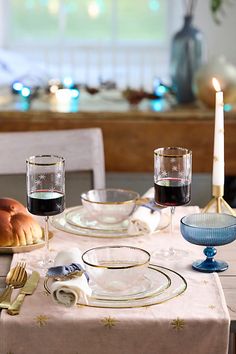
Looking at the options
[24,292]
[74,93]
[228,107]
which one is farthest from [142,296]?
[74,93]

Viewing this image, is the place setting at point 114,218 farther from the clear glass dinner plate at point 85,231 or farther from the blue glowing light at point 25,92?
the blue glowing light at point 25,92

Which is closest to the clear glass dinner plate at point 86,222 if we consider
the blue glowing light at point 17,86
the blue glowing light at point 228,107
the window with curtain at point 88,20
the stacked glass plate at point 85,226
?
the stacked glass plate at point 85,226

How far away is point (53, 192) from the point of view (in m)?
1.55

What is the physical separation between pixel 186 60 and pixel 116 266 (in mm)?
2052

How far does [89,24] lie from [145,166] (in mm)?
2597

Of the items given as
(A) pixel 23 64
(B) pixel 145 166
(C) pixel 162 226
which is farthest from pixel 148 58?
(C) pixel 162 226

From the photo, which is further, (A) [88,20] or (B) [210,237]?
(A) [88,20]

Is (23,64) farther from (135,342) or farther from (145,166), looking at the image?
(135,342)

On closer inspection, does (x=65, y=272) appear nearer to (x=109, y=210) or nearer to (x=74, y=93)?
(x=109, y=210)

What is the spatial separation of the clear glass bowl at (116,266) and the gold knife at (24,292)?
0.32ft

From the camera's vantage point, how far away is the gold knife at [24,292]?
128 centimetres

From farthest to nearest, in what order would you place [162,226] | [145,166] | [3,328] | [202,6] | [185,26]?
1. [202,6]
2. [185,26]
3. [145,166]
4. [162,226]
5. [3,328]

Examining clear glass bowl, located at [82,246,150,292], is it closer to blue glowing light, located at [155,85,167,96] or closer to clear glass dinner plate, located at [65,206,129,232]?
clear glass dinner plate, located at [65,206,129,232]

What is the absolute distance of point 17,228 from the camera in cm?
163
